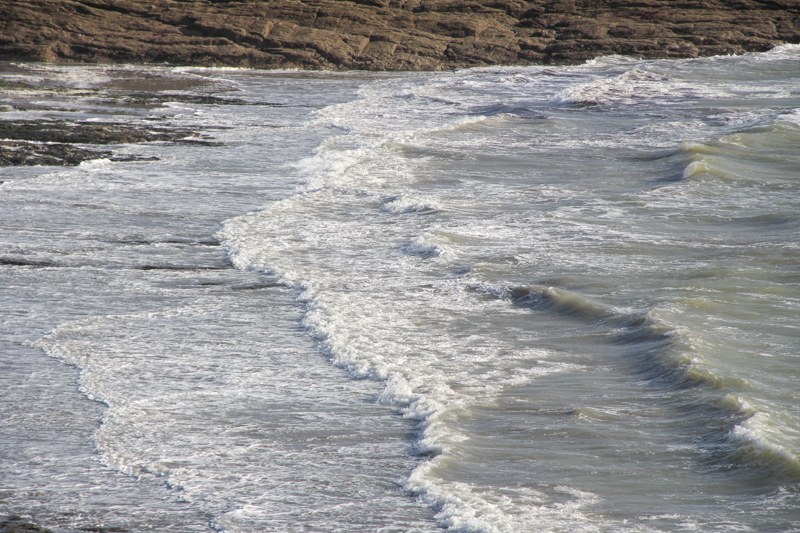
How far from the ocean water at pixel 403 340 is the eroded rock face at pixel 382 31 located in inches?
638

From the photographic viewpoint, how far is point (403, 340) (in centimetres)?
604

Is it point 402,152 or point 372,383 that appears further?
point 402,152

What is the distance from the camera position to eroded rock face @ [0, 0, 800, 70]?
2855 cm

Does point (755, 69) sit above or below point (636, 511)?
above

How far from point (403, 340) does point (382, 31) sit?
1017 inches

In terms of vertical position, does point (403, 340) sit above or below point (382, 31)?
below

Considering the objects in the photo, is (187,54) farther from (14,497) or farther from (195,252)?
(14,497)

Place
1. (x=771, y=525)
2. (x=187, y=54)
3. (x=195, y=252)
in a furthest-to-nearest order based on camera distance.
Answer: (x=187, y=54) → (x=195, y=252) → (x=771, y=525)

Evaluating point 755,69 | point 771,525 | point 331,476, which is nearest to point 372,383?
point 331,476

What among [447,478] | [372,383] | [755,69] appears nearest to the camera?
[447,478]

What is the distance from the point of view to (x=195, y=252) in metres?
8.31

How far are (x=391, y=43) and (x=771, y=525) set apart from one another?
27.6m

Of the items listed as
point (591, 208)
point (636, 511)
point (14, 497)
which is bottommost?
point (14, 497)

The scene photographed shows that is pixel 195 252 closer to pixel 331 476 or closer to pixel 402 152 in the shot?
pixel 331 476
